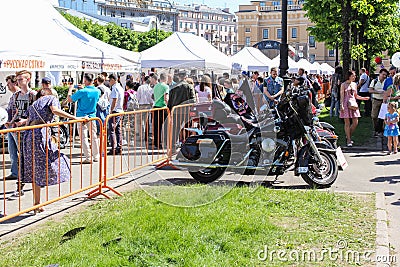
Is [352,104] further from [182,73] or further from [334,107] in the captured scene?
[334,107]

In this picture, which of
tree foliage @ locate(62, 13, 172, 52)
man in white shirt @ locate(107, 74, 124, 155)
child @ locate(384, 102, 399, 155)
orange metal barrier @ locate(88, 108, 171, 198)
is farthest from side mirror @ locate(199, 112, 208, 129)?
tree foliage @ locate(62, 13, 172, 52)

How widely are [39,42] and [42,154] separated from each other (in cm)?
469

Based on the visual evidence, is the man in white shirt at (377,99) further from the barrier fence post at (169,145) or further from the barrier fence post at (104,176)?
the barrier fence post at (104,176)

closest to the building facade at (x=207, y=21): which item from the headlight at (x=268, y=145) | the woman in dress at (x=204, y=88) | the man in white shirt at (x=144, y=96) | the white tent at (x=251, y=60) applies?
the white tent at (x=251, y=60)

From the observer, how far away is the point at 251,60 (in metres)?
28.6

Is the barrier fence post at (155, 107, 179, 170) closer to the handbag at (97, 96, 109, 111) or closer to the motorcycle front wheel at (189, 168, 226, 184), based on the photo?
the motorcycle front wheel at (189, 168, 226, 184)

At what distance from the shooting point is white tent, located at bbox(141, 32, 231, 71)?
58.7ft

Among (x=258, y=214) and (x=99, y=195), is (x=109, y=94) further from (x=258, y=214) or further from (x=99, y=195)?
(x=258, y=214)

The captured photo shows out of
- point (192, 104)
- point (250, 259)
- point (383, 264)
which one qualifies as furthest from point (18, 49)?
point (383, 264)

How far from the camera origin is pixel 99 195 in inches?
337

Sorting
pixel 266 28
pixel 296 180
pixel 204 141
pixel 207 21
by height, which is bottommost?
pixel 296 180

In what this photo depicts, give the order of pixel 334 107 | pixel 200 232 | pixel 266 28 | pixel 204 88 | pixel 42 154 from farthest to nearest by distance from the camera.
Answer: pixel 266 28 → pixel 334 107 → pixel 204 88 → pixel 42 154 → pixel 200 232

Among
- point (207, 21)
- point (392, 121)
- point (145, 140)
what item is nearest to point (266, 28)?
point (207, 21)

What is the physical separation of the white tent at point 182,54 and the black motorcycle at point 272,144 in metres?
8.42
